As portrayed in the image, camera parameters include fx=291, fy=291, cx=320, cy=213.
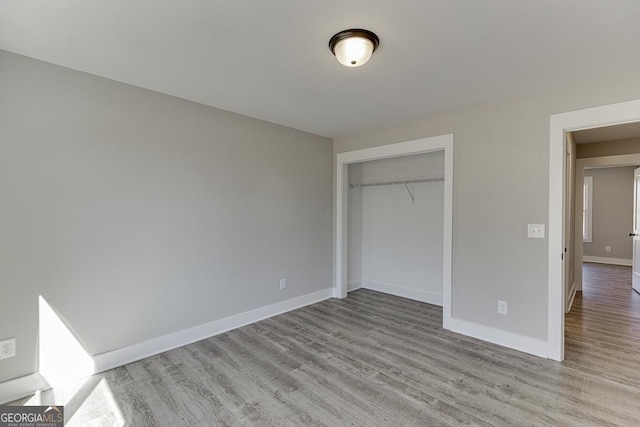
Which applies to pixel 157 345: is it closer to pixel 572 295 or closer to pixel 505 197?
pixel 505 197

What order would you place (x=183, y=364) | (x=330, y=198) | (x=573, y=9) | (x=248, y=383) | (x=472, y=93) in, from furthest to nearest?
(x=330, y=198) → (x=472, y=93) → (x=183, y=364) → (x=248, y=383) → (x=573, y=9)

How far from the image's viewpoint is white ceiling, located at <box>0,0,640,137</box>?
62.9 inches

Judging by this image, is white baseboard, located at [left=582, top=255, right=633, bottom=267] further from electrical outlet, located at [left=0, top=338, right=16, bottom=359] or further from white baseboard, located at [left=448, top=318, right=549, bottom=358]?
electrical outlet, located at [left=0, top=338, right=16, bottom=359]

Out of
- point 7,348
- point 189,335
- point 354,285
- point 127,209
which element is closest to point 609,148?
point 354,285

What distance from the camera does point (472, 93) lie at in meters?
2.73

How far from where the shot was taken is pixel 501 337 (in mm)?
2891

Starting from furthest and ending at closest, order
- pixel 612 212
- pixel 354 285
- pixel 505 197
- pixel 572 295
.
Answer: pixel 612 212
pixel 354 285
pixel 572 295
pixel 505 197

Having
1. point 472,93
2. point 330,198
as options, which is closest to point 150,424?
point 330,198

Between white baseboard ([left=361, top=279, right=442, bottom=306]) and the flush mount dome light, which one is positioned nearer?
the flush mount dome light

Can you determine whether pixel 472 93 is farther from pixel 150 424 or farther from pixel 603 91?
pixel 150 424

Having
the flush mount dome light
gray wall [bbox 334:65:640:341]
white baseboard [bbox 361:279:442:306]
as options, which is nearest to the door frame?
gray wall [bbox 334:65:640:341]

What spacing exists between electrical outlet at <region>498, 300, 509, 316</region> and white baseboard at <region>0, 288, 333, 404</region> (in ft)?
7.72

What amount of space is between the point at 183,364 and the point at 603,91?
13.8 feet

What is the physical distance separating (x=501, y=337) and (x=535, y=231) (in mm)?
1099
